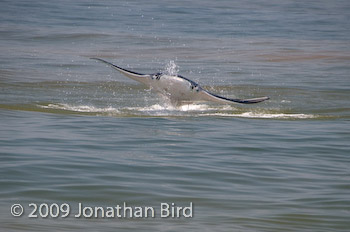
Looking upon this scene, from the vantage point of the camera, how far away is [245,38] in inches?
1529

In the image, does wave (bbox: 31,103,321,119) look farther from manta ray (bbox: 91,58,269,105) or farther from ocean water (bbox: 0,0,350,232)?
manta ray (bbox: 91,58,269,105)

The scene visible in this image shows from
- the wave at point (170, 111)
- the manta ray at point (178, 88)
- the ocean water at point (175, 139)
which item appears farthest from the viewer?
the wave at point (170, 111)

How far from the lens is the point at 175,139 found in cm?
1314

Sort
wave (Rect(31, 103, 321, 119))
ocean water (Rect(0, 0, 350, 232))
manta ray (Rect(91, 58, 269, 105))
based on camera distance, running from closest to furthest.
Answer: ocean water (Rect(0, 0, 350, 232)) < manta ray (Rect(91, 58, 269, 105)) < wave (Rect(31, 103, 321, 119))

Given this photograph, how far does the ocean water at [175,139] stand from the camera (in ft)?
28.7

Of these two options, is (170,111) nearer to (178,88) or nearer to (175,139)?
(178,88)

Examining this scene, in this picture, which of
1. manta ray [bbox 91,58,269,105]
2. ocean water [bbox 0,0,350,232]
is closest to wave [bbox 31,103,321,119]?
ocean water [bbox 0,0,350,232]

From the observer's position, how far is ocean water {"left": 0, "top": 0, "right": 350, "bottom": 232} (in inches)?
344

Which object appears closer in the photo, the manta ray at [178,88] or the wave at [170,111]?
the manta ray at [178,88]

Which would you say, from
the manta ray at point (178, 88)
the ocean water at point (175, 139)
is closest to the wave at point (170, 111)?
the ocean water at point (175, 139)

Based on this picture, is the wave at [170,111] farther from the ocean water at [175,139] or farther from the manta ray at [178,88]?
the manta ray at [178,88]

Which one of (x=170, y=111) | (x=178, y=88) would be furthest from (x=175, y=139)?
(x=170, y=111)

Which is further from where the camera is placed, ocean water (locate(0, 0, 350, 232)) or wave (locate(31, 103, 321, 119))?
wave (locate(31, 103, 321, 119))

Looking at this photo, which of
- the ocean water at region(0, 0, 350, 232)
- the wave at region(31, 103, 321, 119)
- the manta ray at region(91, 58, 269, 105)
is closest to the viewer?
the ocean water at region(0, 0, 350, 232)
